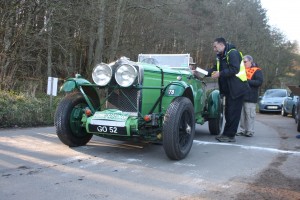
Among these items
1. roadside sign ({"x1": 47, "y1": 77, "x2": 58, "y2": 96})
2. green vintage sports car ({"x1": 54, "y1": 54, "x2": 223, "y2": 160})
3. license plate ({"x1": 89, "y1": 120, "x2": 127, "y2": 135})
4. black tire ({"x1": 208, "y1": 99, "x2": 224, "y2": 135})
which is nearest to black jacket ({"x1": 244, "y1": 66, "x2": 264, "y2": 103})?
black tire ({"x1": 208, "y1": 99, "x2": 224, "y2": 135})

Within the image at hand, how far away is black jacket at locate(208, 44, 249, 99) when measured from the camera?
781 centimetres

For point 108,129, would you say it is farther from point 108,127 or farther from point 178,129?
point 178,129

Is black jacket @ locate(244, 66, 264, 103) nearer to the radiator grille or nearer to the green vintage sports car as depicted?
the green vintage sports car

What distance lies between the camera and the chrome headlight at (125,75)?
19.8ft

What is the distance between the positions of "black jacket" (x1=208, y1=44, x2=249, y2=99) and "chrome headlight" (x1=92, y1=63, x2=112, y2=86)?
8.75 feet

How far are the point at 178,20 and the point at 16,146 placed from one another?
21.9m

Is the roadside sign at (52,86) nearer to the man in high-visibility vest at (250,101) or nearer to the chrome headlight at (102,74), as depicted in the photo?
the chrome headlight at (102,74)

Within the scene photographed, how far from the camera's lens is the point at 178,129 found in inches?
231

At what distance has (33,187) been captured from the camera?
441 cm

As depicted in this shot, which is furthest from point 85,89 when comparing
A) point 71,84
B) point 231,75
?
point 231,75

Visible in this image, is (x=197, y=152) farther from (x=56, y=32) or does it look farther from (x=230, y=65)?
(x=56, y=32)

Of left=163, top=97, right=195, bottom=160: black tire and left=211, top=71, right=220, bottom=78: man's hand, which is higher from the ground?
left=211, top=71, right=220, bottom=78: man's hand

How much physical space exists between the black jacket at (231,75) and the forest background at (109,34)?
5266 mm

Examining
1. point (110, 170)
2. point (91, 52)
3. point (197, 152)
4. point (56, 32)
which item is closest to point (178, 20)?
point (91, 52)
